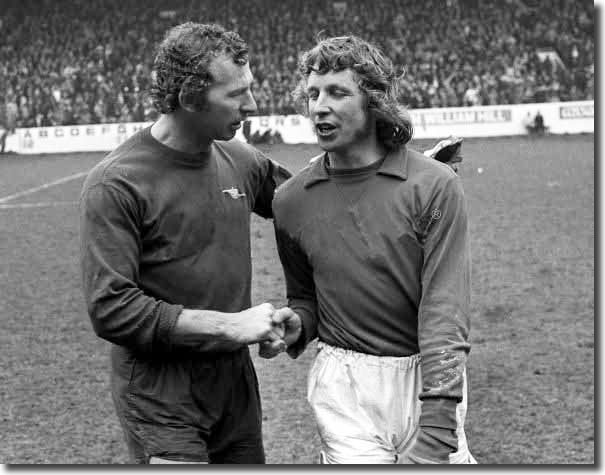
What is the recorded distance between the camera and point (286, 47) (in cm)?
3438

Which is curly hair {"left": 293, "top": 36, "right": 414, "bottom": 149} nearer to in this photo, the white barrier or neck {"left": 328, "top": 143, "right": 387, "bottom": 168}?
neck {"left": 328, "top": 143, "right": 387, "bottom": 168}

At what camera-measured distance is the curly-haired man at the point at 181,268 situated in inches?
126

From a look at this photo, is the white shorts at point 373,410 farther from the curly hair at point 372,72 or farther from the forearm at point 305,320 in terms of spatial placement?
the curly hair at point 372,72

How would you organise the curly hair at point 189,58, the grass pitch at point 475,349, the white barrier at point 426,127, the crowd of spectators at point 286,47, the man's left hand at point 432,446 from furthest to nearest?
the crowd of spectators at point 286,47
the white barrier at point 426,127
the grass pitch at point 475,349
the curly hair at point 189,58
the man's left hand at point 432,446

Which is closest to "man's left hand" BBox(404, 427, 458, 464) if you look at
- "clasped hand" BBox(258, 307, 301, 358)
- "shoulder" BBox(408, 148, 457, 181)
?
"clasped hand" BBox(258, 307, 301, 358)

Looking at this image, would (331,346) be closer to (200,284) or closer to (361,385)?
(361,385)

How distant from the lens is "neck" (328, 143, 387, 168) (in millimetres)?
3195

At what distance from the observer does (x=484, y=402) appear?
640 cm

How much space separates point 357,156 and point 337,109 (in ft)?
0.57

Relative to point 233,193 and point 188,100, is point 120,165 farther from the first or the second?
point 233,193

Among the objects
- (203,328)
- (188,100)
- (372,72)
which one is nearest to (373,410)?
(203,328)

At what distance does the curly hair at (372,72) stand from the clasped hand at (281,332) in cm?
64

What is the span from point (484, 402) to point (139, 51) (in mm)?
29809

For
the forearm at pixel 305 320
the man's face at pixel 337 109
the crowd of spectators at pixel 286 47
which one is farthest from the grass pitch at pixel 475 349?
the crowd of spectators at pixel 286 47
